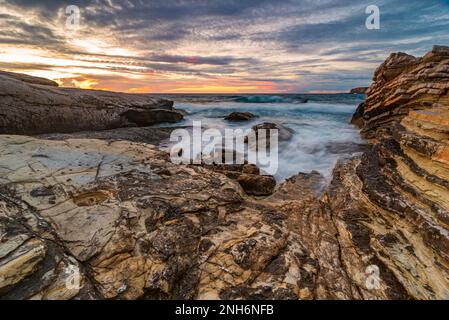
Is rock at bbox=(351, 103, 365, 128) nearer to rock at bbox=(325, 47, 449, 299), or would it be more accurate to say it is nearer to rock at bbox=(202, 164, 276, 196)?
rock at bbox=(325, 47, 449, 299)

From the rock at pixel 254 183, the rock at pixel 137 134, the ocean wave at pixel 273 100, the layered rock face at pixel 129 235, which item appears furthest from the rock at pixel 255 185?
the ocean wave at pixel 273 100

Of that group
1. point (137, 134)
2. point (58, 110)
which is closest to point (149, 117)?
point (137, 134)

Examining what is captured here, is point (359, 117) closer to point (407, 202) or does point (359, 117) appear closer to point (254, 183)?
point (254, 183)

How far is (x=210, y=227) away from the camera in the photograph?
3508mm

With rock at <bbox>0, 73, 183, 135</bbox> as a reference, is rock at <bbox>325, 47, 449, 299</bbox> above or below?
below

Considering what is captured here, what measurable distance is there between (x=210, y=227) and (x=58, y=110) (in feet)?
22.6

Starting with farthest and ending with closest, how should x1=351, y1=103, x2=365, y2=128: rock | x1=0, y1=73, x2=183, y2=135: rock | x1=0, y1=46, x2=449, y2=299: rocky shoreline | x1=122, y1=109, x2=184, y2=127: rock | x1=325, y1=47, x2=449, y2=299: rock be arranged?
x1=351, y1=103, x2=365, y2=128: rock < x1=122, y1=109, x2=184, y2=127: rock < x1=0, y1=73, x2=183, y2=135: rock < x1=325, y1=47, x2=449, y2=299: rock < x1=0, y1=46, x2=449, y2=299: rocky shoreline

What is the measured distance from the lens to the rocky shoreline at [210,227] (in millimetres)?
2605

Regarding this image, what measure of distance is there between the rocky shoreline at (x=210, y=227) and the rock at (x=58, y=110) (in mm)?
2829

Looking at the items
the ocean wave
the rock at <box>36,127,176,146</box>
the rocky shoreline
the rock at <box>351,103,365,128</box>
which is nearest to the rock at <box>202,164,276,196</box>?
the rocky shoreline

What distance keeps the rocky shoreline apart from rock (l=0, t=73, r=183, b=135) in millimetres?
2829

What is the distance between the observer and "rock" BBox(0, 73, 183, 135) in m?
6.74

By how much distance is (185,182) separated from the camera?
4.30 metres
